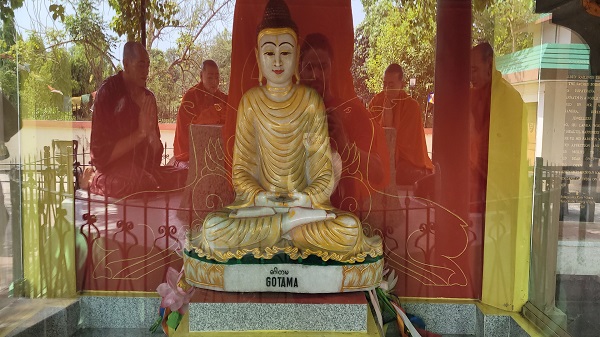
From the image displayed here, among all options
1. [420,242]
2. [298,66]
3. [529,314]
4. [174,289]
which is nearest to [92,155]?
[174,289]

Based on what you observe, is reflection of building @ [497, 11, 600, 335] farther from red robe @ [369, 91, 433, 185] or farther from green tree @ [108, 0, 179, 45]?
green tree @ [108, 0, 179, 45]

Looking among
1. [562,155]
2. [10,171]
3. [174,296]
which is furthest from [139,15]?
[562,155]

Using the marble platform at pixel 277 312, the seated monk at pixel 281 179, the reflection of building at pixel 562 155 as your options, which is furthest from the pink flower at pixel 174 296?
the reflection of building at pixel 562 155

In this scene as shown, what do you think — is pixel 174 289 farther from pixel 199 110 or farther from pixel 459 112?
pixel 459 112

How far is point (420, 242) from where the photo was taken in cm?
403

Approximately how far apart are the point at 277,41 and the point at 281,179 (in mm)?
1029

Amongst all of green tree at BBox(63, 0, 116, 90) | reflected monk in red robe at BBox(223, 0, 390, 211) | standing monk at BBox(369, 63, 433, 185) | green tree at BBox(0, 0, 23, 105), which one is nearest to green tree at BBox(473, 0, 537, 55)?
standing monk at BBox(369, 63, 433, 185)

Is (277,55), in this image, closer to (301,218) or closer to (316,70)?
(316,70)

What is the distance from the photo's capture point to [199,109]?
13.3 ft

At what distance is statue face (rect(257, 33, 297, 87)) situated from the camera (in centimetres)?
375

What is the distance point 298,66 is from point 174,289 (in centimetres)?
194

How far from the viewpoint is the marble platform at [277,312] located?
11.1ft

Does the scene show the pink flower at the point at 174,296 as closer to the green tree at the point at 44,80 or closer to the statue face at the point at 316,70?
the green tree at the point at 44,80

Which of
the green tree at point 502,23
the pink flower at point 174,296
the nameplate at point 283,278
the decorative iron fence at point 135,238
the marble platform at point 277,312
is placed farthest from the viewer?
the decorative iron fence at point 135,238
